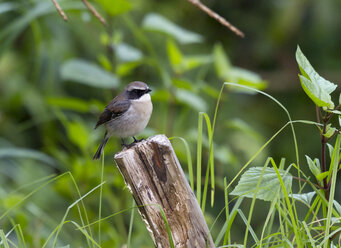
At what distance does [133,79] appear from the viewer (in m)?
5.96

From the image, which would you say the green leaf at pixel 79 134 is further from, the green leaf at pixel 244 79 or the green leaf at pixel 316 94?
the green leaf at pixel 316 94

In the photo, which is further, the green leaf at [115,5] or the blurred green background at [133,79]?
the blurred green background at [133,79]

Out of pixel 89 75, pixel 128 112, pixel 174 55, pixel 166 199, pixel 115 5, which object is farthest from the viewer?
pixel 174 55

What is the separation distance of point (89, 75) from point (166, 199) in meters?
2.18

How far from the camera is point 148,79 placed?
6.09 metres

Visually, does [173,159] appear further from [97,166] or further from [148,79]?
[148,79]

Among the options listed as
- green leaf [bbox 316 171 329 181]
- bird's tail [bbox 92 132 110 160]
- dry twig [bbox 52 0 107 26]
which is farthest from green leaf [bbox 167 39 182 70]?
green leaf [bbox 316 171 329 181]

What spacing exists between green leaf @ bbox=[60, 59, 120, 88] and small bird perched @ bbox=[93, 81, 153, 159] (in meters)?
0.13

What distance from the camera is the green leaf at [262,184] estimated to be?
2148 mm

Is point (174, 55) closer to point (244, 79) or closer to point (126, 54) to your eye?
point (126, 54)

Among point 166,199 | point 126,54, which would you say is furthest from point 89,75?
point 166,199

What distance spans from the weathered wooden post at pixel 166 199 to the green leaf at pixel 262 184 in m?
0.23

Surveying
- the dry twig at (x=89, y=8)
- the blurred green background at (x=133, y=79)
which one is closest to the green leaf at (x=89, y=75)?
the blurred green background at (x=133, y=79)

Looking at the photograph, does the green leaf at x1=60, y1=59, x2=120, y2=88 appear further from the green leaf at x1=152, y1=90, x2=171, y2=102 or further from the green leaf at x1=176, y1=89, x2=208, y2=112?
the green leaf at x1=176, y1=89, x2=208, y2=112
